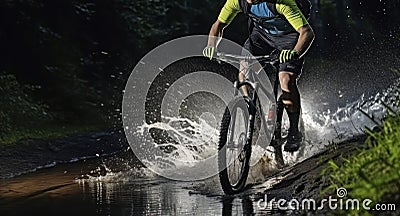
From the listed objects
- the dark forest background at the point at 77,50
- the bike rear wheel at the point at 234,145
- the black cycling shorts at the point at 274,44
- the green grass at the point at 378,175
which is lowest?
the green grass at the point at 378,175

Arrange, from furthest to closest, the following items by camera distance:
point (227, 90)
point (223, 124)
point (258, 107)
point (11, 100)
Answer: point (227, 90)
point (11, 100)
point (258, 107)
point (223, 124)

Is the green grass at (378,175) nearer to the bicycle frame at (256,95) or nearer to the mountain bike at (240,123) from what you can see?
the mountain bike at (240,123)

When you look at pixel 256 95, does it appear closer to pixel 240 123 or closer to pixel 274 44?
pixel 240 123

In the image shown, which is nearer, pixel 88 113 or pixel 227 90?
pixel 88 113

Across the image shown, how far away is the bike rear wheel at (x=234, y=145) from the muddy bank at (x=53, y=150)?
369cm

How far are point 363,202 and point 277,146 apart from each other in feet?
12.8

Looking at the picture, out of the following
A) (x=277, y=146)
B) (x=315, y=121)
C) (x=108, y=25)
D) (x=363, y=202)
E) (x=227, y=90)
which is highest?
(x=108, y=25)

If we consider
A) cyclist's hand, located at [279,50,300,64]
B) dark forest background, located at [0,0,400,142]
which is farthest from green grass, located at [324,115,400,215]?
dark forest background, located at [0,0,400,142]

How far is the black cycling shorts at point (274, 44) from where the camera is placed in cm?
1005

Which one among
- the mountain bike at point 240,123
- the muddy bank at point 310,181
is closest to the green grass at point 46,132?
the mountain bike at point 240,123

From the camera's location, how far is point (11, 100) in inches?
679

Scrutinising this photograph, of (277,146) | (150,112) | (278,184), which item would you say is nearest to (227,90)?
(150,112)

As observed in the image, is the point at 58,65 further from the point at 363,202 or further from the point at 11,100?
the point at 363,202

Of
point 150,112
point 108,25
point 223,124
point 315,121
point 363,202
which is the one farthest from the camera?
point 108,25
